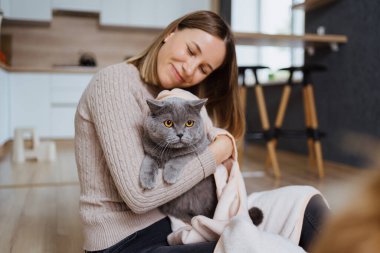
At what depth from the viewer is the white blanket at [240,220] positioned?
854mm

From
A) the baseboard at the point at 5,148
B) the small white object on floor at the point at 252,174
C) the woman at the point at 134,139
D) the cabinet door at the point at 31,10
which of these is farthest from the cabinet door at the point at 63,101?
the woman at the point at 134,139

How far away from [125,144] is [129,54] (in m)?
4.64

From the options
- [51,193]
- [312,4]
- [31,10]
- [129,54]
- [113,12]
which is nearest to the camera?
[51,193]

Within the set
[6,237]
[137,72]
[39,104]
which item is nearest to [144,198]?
[137,72]

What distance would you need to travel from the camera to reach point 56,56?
17.1 ft

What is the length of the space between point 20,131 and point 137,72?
8.10 feet

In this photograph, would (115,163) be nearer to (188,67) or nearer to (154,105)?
(154,105)

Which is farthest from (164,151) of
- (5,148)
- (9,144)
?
(9,144)

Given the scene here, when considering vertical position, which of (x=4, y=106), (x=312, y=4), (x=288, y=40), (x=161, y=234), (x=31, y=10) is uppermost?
(x=31, y=10)

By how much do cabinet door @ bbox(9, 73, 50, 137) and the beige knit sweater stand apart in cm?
390

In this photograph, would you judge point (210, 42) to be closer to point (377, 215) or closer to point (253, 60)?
point (377, 215)

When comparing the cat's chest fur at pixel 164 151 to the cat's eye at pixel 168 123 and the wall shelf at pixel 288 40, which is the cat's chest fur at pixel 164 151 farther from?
the wall shelf at pixel 288 40

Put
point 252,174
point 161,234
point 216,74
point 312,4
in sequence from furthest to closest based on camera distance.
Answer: point 312,4
point 252,174
point 216,74
point 161,234

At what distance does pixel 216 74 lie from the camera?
1.36 meters
